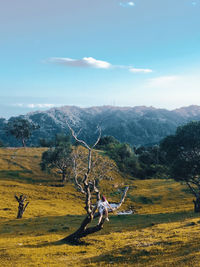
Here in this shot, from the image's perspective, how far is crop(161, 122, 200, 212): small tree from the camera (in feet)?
162

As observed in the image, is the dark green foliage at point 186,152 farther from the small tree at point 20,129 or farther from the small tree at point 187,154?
the small tree at point 20,129

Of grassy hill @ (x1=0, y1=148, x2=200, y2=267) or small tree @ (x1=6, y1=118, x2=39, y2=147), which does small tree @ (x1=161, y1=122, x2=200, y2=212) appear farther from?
small tree @ (x1=6, y1=118, x2=39, y2=147)

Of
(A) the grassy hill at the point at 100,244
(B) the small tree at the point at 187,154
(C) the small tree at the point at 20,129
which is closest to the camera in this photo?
(A) the grassy hill at the point at 100,244

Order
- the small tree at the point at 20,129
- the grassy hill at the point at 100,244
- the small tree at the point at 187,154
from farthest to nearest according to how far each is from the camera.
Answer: the small tree at the point at 20,129 → the small tree at the point at 187,154 → the grassy hill at the point at 100,244

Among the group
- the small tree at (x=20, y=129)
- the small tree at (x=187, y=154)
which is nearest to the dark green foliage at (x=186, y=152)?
the small tree at (x=187, y=154)

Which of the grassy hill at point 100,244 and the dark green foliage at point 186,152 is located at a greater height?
the dark green foliage at point 186,152

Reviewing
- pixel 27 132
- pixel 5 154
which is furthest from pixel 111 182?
pixel 27 132

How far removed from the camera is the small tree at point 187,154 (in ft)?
162

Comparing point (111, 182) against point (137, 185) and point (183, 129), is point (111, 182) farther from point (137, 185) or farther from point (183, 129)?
point (183, 129)

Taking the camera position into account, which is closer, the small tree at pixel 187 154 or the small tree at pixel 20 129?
the small tree at pixel 187 154

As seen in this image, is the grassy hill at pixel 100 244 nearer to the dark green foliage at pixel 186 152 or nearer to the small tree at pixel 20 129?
the dark green foliage at pixel 186 152

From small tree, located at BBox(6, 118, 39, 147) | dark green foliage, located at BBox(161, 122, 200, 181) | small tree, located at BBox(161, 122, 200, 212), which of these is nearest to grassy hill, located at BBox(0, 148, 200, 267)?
small tree, located at BBox(161, 122, 200, 212)

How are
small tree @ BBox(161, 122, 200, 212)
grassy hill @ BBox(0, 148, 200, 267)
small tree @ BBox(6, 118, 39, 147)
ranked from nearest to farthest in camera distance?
grassy hill @ BBox(0, 148, 200, 267) < small tree @ BBox(161, 122, 200, 212) < small tree @ BBox(6, 118, 39, 147)

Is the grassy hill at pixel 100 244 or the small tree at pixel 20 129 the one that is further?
the small tree at pixel 20 129
